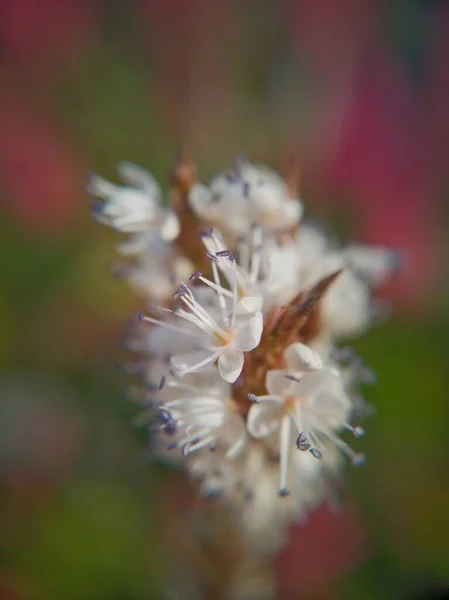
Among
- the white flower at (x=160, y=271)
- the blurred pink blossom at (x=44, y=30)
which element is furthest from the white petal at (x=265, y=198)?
the blurred pink blossom at (x=44, y=30)

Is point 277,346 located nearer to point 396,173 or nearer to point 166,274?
point 166,274

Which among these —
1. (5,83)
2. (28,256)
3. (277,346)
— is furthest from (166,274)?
(5,83)

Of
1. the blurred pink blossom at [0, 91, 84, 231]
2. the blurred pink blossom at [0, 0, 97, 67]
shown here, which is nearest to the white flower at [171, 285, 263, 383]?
the blurred pink blossom at [0, 91, 84, 231]

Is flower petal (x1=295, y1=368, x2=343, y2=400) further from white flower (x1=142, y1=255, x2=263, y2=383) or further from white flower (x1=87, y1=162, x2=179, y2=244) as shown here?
white flower (x1=87, y1=162, x2=179, y2=244)

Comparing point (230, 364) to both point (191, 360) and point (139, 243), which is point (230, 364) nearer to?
point (191, 360)

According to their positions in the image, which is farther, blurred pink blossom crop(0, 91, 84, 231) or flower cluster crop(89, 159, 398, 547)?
blurred pink blossom crop(0, 91, 84, 231)

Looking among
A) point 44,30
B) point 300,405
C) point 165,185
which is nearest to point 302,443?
point 300,405

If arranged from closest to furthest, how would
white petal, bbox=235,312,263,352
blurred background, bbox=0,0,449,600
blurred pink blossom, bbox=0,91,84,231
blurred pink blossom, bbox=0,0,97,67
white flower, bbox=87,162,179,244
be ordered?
white petal, bbox=235,312,263,352, white flower, bbox=87,162,179,244, blurred background, bbox=0,0,449,600, blurred pink blossom, bbox=0,91,84,231, blurred pink blossom, bbox=0,0,97,67

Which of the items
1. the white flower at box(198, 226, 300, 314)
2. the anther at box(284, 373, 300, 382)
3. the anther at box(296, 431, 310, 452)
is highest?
the white flower at box(198, 226, 300, 314)
